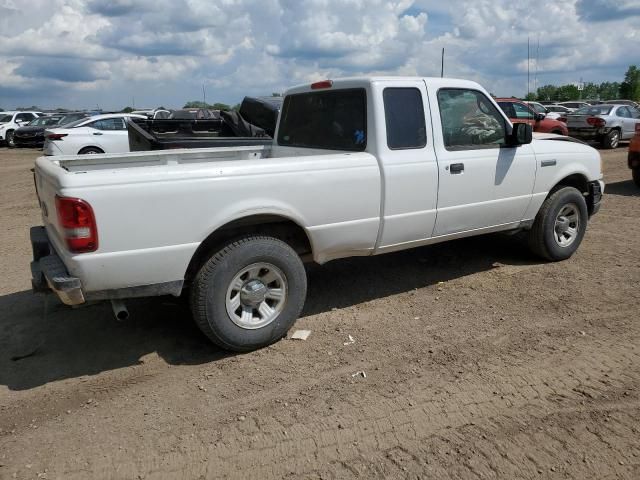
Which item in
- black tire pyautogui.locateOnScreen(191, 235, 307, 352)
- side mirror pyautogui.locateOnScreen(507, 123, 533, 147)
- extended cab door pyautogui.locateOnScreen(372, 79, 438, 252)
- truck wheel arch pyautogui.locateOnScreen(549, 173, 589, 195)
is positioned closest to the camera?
black tire pyautogui.locateOnScreen(191, 235, 307, 352)

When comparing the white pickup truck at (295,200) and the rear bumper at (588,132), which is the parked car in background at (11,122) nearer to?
the rear bumper at (588,132)

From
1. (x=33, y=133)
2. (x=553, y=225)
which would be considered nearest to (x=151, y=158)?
(x=553, y=225)

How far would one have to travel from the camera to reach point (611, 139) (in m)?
19.2

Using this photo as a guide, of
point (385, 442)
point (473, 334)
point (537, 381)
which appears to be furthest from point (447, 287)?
point (385, 442)

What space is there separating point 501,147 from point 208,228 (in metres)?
3.03

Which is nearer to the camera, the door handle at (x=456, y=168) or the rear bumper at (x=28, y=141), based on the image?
the door handle at (x=456, y=168)

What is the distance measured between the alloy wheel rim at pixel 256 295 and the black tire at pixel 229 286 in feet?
0.08

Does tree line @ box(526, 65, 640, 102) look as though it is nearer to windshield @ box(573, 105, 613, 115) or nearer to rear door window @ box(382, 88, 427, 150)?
windshield @ box(573, 105, 613, 115)

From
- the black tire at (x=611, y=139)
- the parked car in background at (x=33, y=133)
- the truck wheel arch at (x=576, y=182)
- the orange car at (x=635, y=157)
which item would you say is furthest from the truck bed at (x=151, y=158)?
the parked car in background at (x=33, y=133)

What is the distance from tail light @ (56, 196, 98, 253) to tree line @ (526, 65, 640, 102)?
203ft

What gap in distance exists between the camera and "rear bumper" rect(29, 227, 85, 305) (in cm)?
349

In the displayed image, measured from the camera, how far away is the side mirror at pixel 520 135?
17.5 ft

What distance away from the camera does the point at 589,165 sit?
6.29m

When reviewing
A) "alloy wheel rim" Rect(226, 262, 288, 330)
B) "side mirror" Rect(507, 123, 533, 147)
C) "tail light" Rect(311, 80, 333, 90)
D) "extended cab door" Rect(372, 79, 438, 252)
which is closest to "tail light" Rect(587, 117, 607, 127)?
"side mirror" Rect(507, 123, 533, 147)
